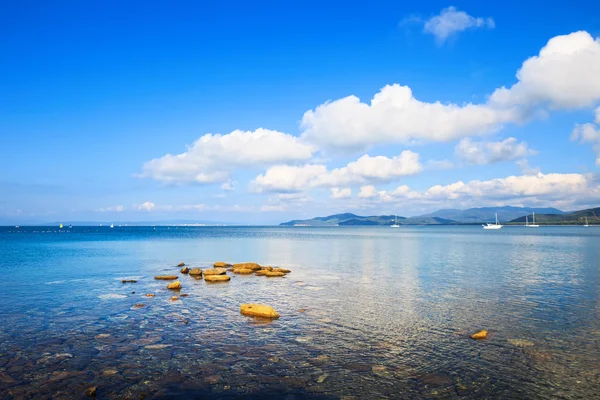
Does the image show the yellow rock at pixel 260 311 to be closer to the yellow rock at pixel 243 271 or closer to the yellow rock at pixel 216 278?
the yellow rock at pixel 216 278

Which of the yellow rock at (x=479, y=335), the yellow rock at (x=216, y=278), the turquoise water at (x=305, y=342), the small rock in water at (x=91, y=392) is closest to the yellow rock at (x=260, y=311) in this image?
the turquoise water at (x=305, y=342)

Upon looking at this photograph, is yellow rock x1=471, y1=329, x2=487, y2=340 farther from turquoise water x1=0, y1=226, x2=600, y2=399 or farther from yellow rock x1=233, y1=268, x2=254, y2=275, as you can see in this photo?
yellow rock x1=233, y1=268, x2=254, y2=275

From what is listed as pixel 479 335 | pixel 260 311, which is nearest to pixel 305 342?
pixel 260 311

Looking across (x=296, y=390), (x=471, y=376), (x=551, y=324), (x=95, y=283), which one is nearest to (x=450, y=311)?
(x=551, y=324)

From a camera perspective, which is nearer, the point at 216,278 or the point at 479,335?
the point at 479,335

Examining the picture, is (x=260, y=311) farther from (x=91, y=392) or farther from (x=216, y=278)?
(x=216, y=278)

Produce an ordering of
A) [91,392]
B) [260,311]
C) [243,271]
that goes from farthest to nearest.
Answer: [243,271]
[260,311]
[91,392]

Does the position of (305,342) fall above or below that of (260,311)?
below

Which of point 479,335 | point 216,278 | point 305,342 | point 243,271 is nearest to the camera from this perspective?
point 305,342

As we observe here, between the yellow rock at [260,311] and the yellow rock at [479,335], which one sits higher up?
the yellow rock at [260,311]

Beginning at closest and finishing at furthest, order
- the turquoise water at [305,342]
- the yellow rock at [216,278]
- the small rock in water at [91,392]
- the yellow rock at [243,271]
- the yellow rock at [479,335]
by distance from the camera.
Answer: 1. the small rock in water at [91,392]
2. the turquoise water at [305,342]
3. the yellow rock at [479,335]
4. the yellow rock at [216,278]
5. the yellow rock at [243,271]

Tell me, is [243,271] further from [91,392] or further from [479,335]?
[91,392]

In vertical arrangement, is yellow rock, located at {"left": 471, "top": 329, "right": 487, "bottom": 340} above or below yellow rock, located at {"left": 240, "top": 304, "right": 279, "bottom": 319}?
below

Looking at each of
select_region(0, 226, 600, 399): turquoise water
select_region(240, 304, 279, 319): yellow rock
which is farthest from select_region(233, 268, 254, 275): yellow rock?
select_region(240, 304, 279, 319): yellow rock
